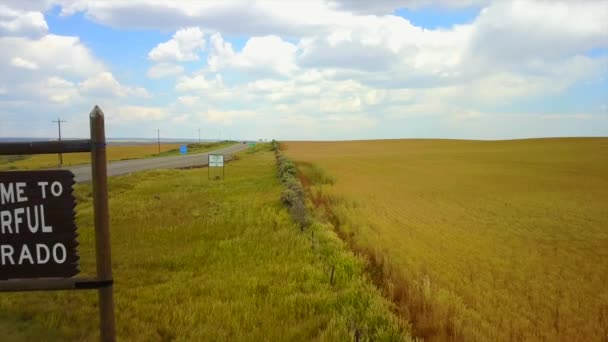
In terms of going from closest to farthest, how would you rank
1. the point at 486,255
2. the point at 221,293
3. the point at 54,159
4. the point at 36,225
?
the point at 36,225, the point at 221,293, the point at 486,255, the point at 54,159

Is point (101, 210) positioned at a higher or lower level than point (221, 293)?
higher

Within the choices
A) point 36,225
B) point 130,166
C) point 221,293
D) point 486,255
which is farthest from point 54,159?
point 36,225

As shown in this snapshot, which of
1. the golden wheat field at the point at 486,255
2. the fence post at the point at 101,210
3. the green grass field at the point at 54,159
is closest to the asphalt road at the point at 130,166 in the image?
the green grass field at the point at 54,159

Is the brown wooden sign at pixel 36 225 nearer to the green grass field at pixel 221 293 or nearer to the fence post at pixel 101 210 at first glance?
the fence post at pixel 101 210

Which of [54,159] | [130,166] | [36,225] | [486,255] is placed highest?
[36,225]

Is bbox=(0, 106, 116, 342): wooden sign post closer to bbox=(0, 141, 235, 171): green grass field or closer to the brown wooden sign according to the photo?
the brown wooden sign

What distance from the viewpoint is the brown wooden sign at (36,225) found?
4051 mm

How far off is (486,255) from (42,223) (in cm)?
1018

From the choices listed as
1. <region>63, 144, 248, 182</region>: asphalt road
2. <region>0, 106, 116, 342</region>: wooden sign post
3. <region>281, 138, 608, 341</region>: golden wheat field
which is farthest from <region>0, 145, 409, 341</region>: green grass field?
<region>63, 144, 248, 182</region>: asphalt road

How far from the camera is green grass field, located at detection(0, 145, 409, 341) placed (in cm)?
550

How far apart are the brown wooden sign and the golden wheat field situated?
4.26m

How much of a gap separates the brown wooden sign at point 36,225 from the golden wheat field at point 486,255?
4264mm

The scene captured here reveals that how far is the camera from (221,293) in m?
6.92

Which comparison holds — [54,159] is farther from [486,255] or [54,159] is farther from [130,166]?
[486,255]
